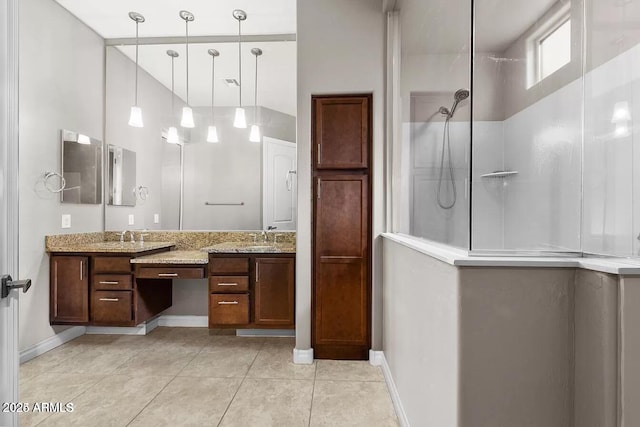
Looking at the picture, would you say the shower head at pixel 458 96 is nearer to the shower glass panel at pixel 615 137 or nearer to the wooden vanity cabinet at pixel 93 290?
the shower glass panel at pixel 615 137

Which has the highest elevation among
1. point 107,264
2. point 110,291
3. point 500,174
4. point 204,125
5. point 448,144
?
point 204,125

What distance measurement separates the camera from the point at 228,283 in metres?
2.90

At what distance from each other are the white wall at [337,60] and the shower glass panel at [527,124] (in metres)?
1.02

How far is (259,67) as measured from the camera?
134 inches

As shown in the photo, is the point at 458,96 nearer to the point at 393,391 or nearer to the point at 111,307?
the point at 393,391

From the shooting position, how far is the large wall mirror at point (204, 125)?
3.37m

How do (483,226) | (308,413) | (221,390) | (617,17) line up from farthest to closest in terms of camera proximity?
Answer: (221,390) → (308,413) → (617,17) → (483,226)

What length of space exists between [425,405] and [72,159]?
336cm

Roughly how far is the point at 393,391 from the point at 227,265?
5.15 feet

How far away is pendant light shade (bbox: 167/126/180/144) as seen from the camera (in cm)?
353

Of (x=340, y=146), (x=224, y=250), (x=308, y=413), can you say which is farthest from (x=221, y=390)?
(x=340, y=146)

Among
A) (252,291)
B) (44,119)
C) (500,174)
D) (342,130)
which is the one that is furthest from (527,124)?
(44,119)

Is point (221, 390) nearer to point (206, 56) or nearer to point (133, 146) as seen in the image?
point (133, 146)

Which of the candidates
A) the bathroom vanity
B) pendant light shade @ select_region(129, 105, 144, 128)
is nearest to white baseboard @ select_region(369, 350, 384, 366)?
the bathroom vanity
